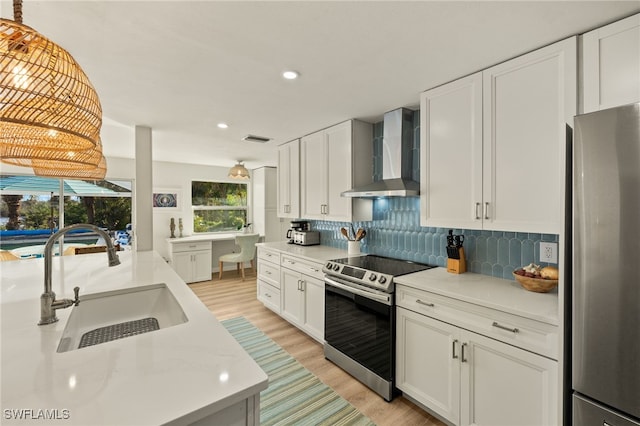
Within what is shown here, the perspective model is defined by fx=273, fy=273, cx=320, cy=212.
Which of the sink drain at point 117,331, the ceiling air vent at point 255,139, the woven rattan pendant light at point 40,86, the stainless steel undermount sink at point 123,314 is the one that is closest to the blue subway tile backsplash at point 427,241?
the ceiling air vent at point 255,139

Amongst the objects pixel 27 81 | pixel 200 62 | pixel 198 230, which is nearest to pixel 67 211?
pixel 198 230

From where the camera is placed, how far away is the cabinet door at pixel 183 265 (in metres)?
5.13

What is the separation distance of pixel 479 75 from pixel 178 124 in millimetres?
3021

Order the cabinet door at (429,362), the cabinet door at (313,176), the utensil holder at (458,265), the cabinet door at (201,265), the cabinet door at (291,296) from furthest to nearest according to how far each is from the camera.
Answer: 1. the cabinet door at (201,265)
2. the cabinet door at (313,176)
3. the cabinet door at (291,296)
4. the utensil holder at (458,265)
5. the cabinet door at (429,362)

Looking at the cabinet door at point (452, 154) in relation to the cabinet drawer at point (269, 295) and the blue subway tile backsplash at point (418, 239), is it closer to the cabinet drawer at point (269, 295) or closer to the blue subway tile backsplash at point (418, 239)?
the blue subway tile backsplash at point (418, 239)

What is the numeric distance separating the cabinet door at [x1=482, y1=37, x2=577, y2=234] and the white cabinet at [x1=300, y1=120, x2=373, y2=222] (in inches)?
52.1

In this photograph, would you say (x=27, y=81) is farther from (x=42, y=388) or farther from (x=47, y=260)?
(x=42, y=388)

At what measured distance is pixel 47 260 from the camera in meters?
1.18

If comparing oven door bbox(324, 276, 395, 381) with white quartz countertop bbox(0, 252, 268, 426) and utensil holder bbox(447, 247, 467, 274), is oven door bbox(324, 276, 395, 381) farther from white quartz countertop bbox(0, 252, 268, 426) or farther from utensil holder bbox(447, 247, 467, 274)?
white quartz countertop bbox(0, 252, 268, 426)

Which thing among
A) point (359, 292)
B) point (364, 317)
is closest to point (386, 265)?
point (359, 292)

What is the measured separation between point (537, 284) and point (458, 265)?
0.55 meters

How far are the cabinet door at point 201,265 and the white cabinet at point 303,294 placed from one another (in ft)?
8.67

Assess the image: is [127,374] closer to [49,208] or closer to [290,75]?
[290,75]

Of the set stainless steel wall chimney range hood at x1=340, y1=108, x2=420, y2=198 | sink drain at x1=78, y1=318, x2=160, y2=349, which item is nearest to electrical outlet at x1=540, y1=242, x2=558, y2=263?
stainless steel wall chimney range hood at x1=340, y1=108, x2=420, y2=198
